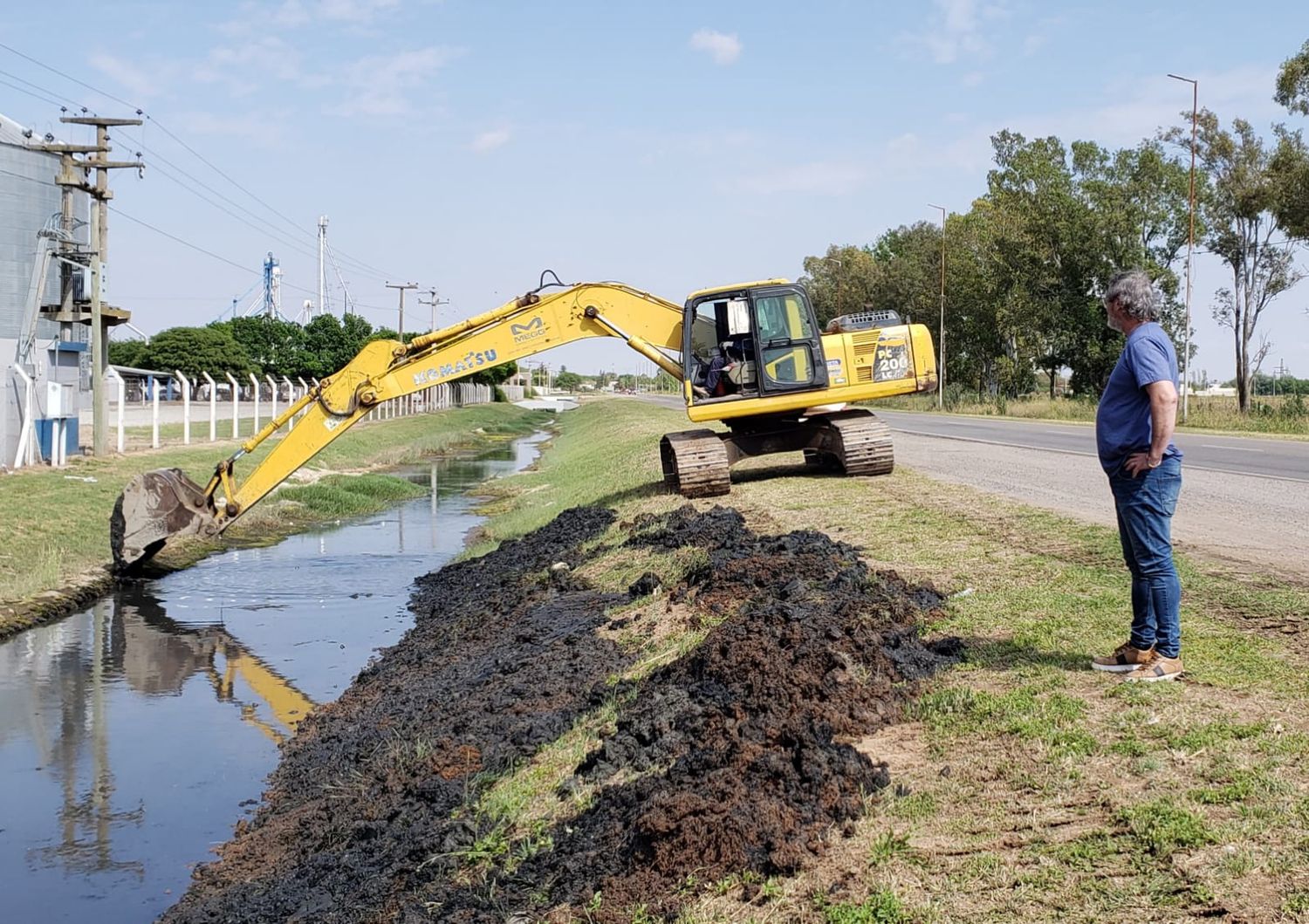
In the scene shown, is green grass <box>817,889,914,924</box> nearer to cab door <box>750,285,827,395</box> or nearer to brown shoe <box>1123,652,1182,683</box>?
brown shoe <box>1123,652,1182,683</box>

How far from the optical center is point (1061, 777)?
5.12m

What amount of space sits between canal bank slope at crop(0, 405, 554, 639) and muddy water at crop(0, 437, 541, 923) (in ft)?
1.78

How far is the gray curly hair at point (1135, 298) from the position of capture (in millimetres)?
6281

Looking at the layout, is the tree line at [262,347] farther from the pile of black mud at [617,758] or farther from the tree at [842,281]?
the pile of black mud at [617,758]

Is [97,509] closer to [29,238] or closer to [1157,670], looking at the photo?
[1157,670]

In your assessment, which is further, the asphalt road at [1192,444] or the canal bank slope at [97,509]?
the asphalt road at [1192,444]

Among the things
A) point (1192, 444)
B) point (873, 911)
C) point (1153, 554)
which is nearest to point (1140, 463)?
point (1153, 554)

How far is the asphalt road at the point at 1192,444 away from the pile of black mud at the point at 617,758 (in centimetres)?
1076

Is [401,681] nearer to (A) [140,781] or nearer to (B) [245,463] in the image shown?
(A) [140,781]

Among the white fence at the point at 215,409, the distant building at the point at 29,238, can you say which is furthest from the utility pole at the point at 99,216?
the distant building at the point at 29,238

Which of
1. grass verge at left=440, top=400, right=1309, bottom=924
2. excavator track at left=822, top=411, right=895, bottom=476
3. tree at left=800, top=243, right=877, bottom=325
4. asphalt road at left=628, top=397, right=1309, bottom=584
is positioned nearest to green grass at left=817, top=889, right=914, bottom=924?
grass verge at left=440, top=400, right=1309, bottom=924

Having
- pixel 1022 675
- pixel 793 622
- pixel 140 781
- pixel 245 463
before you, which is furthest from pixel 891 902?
pixel 245 463

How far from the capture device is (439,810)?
7.01m

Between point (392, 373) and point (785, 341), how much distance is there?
4.74 meters
